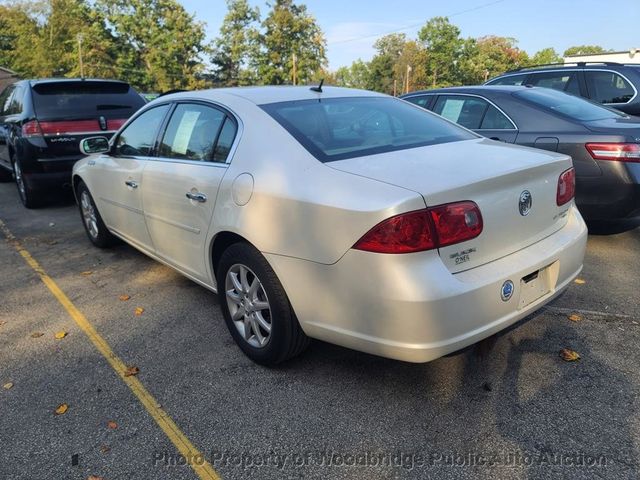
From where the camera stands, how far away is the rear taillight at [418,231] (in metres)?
2.12

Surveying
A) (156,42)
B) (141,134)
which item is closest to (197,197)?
(141,134)

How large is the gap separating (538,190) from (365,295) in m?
1.10

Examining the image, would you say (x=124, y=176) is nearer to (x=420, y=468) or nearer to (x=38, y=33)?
(x=420, y=468)

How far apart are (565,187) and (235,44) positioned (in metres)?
70.4

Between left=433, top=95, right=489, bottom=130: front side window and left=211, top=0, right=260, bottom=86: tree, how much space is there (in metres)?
65.2

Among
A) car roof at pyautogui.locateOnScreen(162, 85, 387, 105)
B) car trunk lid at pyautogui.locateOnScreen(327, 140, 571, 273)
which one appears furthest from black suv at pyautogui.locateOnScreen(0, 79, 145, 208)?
car trunk lid at pyautogui.locateOnScreen(327, 140, 571, 273)

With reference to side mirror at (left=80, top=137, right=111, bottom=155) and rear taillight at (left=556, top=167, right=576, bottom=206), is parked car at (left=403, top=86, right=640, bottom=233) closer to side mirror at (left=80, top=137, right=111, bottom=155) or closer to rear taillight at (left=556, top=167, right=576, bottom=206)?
rear taillight at (left=556, top=167, right=576, bottom=206)

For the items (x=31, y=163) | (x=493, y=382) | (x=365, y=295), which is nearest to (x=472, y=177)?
(x=365, y=295)

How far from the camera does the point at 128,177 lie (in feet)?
13.3

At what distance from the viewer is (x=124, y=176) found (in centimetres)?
412

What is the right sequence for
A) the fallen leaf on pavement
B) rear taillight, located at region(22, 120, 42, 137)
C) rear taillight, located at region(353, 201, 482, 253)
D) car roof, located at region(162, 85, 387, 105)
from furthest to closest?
1. rear taillight, located at region(22, 120, 42, 137)
2. car roof, located at region(162, 85, 387, 105)
3. the fallen leaf on pavement
4. rear taillight, located at region(353, 201, 482, 253)

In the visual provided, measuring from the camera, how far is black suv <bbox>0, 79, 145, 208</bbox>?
657cm

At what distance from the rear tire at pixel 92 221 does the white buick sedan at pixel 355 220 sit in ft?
5.14

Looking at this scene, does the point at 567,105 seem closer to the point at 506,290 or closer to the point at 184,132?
the point at 506,290
